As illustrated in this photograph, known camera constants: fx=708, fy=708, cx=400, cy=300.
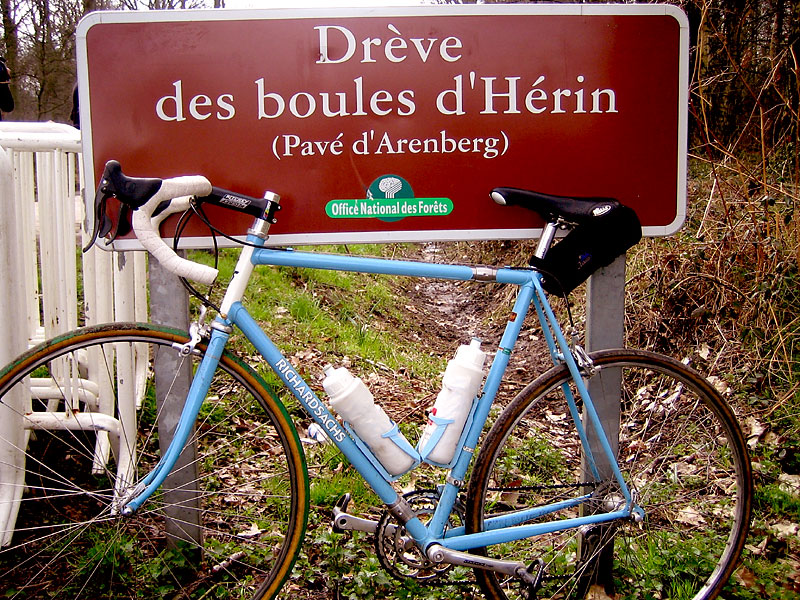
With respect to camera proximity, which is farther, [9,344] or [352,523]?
[9,344]

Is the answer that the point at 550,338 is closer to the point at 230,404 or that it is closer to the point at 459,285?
the point at 230,404

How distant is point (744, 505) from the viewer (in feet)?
8.50

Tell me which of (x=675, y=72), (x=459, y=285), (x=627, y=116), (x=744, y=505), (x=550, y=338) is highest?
(x=675, y=72)

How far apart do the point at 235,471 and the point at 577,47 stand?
240 centimetres

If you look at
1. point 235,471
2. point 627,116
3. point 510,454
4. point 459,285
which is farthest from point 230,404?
point 459,285

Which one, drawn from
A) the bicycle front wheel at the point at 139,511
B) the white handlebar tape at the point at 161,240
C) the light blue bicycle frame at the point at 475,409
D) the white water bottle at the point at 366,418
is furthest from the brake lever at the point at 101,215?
the white water bottle at the point at 366,418

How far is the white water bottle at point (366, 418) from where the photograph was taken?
2.28 meters

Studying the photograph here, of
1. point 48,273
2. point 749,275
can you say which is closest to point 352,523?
point 48,273

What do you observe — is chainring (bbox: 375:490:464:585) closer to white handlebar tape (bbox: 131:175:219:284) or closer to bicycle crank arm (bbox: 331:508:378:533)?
bicycle crank arm (bbox: 331:508:378:533)

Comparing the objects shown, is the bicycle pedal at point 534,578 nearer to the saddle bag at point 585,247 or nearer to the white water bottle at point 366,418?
the white water bottle at point 366,418

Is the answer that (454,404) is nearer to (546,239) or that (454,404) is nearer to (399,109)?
(546,239)

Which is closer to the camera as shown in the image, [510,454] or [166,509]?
[166,509]

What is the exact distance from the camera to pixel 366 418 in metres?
2.31

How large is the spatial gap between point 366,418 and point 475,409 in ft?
1.22
